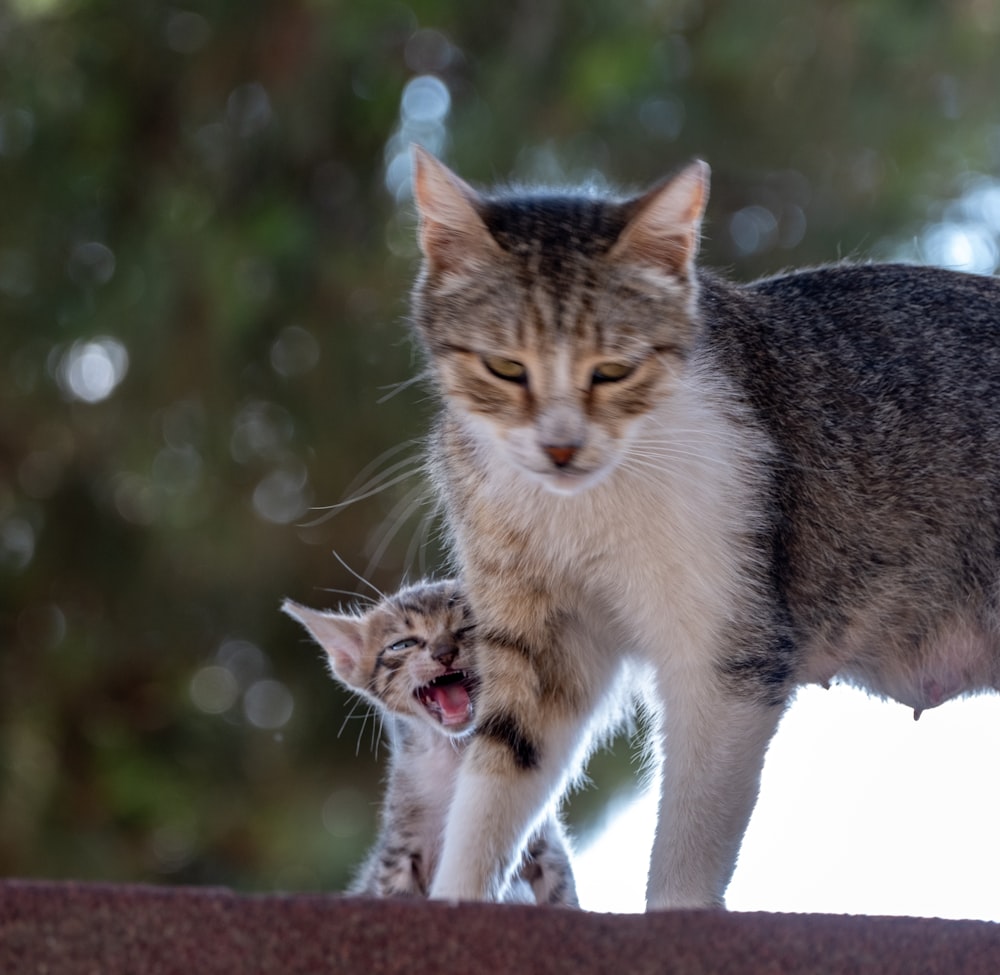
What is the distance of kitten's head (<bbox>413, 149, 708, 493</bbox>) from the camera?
203 centimetres

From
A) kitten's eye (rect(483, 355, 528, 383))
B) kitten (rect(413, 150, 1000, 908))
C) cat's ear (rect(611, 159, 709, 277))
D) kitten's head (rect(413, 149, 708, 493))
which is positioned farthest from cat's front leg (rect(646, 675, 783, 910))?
cat's ear (rect(611, 159, 709, 277))

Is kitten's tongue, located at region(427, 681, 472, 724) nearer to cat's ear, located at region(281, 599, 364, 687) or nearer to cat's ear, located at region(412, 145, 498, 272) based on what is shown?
cat's ear, located at region(281, 599, 364, 687)

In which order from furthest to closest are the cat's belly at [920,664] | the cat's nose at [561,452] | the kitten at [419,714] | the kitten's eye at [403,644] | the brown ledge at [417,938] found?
the kitten's eye at [403,644], the kitten at [419,714], the cat's belly at [920,664], the cat's nose at [561,452], the brown ledge at [417,938]

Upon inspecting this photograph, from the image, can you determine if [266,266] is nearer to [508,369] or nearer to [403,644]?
[403,644]

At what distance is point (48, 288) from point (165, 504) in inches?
28.0

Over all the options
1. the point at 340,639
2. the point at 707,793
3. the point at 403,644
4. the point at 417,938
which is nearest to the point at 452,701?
the point at 403,644

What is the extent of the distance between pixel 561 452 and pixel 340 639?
74cm

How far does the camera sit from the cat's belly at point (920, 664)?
2.25 m

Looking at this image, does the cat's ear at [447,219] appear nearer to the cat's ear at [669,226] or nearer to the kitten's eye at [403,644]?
the cat's ear at [669,226]

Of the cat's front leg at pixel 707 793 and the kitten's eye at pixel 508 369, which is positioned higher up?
the kitten's eye at pixel 508 369

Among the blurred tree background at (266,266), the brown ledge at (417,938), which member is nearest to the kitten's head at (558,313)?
the brown ledge at (417,938)

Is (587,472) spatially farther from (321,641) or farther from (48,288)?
(48,288)

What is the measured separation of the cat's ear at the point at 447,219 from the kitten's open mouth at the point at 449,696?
673 mm

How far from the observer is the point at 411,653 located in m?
2.48
